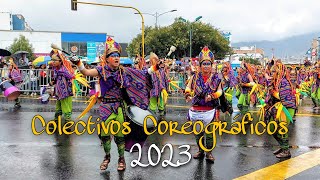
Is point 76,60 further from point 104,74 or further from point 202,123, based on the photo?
point 202,123

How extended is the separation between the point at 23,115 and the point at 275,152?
7.41 metres

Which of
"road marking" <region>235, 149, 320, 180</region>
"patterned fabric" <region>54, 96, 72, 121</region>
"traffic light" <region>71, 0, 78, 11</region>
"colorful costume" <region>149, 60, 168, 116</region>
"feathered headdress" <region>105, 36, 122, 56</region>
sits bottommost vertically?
"road marking" <region>235, 149, 320, 180</region>

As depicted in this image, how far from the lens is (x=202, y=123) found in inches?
248

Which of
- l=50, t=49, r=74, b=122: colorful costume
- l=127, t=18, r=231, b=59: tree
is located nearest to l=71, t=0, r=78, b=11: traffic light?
l=50, t=49, r=74, b=122: colorful costume

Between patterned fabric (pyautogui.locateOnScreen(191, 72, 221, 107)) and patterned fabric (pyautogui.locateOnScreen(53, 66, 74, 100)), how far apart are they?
11.3 feet

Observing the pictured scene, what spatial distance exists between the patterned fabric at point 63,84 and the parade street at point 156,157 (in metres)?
0.95

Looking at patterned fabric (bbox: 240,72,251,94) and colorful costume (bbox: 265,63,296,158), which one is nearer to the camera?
colorful costume (bbox: 265,63,296,158)

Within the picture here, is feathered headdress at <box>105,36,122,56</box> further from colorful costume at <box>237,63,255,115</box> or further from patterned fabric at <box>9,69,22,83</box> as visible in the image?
patterned fabric at <box>9,69,22,83</box>

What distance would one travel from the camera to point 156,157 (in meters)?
6.53

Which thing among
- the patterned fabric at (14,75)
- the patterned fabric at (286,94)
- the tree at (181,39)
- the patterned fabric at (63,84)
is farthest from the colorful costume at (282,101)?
the tree at (181,39)

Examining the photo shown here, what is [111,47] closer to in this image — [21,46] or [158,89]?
[158,89]

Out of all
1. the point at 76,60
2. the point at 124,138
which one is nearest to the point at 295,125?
the point at 124,138

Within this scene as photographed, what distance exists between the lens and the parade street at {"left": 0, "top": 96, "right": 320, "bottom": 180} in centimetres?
557

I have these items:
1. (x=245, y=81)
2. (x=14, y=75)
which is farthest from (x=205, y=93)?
(x=14, y=75)
